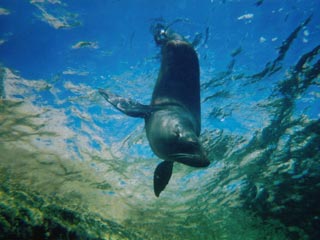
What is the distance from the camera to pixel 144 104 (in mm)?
8219

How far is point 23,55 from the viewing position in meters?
8.88

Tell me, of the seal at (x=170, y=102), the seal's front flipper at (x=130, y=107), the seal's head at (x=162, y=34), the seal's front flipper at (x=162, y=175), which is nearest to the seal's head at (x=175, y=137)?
the seal at (x=170, y=102)

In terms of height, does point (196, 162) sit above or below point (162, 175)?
above

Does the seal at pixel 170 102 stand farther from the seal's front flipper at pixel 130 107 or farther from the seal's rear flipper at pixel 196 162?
the seal's rear flipper at pixel 196 162

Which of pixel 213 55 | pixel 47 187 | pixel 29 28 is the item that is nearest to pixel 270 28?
pixel 213 55

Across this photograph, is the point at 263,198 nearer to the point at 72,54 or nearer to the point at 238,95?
the point at 238,95

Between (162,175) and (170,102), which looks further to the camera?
(170,102)

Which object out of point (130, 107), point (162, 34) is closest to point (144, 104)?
point (162, 34)

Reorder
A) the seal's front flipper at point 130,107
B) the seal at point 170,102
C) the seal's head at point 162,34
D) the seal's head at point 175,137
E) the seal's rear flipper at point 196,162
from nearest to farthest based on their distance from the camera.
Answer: the seal's rear flipper at point 196,162 → the seal's head at point 175,137 → the seal at point 170,102 → the seal's front flipper at point 130,107 → the seal's head at point 162,34

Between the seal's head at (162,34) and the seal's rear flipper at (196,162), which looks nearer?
the seal's rear flipper at (196,162)

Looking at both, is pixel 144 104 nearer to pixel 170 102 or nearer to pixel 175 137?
pixel 170 102

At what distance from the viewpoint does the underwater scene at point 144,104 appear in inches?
236

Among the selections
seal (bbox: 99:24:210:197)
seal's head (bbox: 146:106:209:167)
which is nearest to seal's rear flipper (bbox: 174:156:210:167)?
seal's head (bbox: 146:106:209:167)

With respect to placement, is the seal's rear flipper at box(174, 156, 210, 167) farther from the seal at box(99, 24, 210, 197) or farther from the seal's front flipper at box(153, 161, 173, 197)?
the seal's front flipper at box(153, 161, 173, 197)
